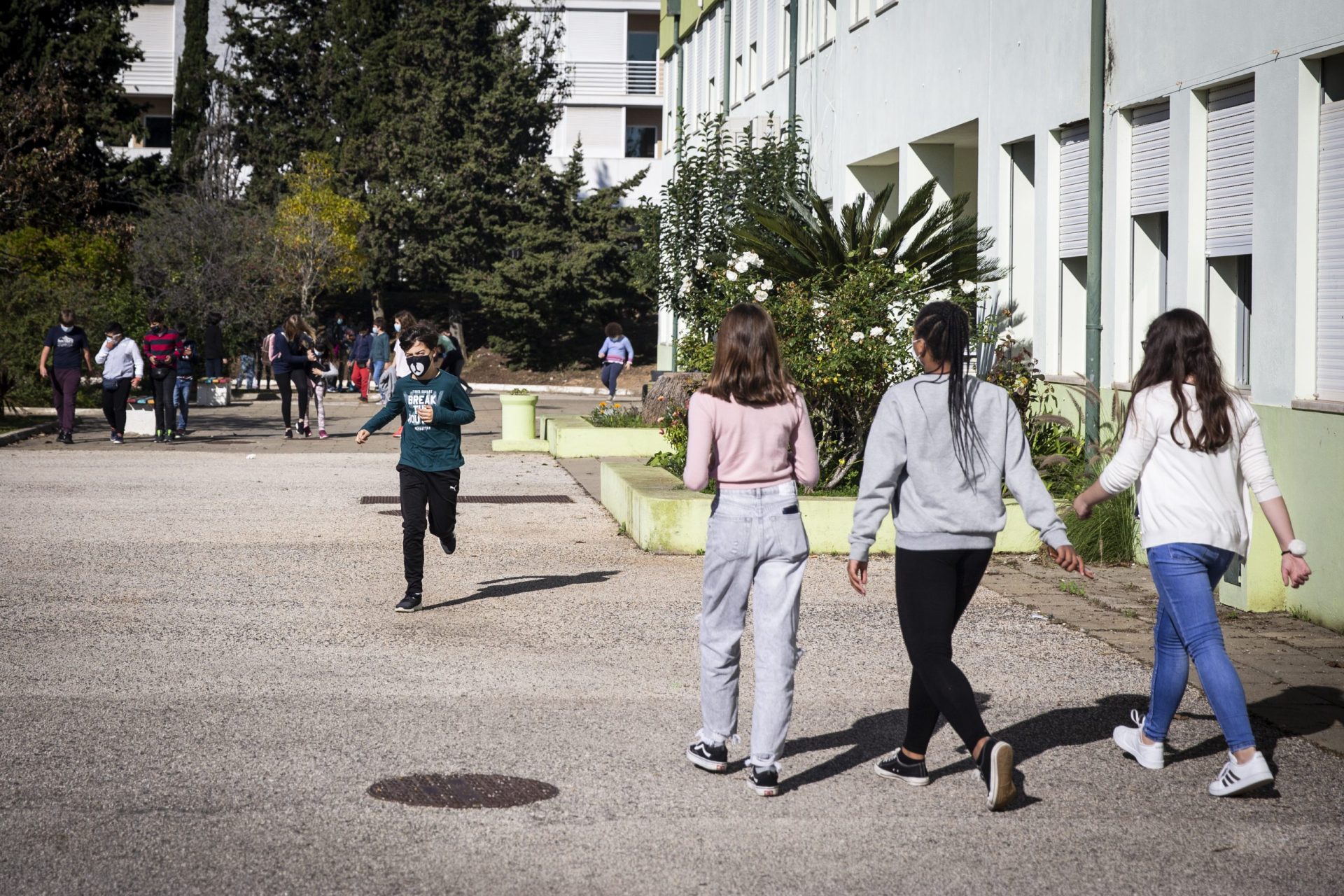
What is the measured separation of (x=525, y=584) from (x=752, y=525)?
4880 millimetres

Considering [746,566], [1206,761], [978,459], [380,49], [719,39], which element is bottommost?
[1206,761]

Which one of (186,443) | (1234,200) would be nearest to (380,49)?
(186,443)

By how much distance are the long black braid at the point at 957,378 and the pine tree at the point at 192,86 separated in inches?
1900

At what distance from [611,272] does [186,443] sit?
27.0m

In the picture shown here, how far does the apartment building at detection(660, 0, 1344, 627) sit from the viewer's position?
924 cm

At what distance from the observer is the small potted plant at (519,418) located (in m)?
21.8

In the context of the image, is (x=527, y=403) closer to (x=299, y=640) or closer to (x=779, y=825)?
(x=299, y=640)

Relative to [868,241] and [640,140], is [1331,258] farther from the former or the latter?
[640,140]

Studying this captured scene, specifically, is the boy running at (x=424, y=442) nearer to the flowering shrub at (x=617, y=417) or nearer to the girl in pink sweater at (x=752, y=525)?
the girl in pink sweater at (x=752, y=525)

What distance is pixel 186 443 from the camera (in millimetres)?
21609

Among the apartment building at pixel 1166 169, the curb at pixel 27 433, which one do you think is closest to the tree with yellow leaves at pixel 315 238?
the curb at pixel 27 433

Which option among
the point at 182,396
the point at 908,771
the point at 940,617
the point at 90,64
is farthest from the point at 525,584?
the point at 90,64

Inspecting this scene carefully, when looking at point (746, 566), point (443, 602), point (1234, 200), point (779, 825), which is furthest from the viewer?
point (1234, 200)

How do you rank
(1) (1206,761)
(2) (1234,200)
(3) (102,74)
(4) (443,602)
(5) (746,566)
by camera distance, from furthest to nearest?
1. (3) (102,74)
2. (2) (1234,200)
3. (4) (443,602)
4. (1) (1206,761)
5. (5) (746,566)
